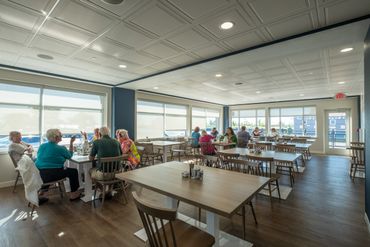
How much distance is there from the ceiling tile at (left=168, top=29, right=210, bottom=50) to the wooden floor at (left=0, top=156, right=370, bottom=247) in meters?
2.73

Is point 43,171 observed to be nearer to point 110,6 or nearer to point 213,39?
point 110,6

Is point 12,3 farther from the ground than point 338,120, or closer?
farther from the ground

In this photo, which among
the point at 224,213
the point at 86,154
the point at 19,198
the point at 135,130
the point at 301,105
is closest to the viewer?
the point at 224,213

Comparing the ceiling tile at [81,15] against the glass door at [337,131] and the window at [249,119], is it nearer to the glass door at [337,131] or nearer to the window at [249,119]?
the window at [249,119]

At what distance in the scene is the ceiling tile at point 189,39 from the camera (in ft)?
8.38

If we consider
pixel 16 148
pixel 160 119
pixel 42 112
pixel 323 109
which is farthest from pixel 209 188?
pixel 323 109

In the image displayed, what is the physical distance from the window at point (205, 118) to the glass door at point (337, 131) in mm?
5635

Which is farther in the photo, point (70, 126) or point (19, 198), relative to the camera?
point (70, 126)

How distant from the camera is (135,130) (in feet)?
21.2

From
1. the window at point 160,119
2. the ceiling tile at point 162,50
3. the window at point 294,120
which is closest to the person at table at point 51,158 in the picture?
the ceiling tile at point 162,50

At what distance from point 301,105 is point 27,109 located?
36.5 ft

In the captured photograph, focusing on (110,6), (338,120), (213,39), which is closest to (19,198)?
(110,6)

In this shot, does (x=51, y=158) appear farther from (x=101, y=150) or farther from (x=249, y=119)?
(x=249, y=119)

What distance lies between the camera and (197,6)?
1.98 meters
